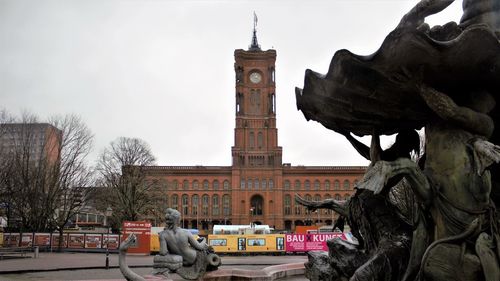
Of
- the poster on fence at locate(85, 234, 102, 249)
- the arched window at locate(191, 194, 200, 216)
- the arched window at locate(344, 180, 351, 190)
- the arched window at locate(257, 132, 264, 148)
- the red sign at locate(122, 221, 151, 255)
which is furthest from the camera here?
the arched window at locate(191, 194, 200, 216)

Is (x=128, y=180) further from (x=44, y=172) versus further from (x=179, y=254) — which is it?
(x=179, y=254)

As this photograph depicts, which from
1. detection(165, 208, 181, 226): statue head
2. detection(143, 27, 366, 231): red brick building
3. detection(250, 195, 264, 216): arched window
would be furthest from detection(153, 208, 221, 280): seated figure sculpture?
detection(250, 195, 264, 216): arched window

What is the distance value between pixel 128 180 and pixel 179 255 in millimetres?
42695

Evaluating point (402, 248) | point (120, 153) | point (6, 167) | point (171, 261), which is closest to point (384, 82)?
point (402, 248)

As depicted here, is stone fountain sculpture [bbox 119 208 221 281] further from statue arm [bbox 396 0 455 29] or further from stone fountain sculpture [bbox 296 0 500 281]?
statue arm [bbox 396 0 455 29]

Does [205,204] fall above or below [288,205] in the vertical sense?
above

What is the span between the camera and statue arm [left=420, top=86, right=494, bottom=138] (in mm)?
4598

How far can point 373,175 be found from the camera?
14.8 ft

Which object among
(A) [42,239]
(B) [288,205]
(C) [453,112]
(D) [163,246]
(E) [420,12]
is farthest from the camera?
(B) [288,205]

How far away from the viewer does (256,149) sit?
327 feet

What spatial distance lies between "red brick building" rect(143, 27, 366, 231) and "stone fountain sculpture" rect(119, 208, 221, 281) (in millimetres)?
89333

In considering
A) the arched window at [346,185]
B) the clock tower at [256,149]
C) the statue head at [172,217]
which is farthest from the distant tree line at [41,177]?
the arched window at [346,185]

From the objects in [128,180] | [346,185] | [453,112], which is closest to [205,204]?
[346,185]

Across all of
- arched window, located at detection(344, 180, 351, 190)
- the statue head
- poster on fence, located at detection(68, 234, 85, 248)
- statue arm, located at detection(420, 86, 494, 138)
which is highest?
arched window, located at detection(344, 180, 351, 190)
